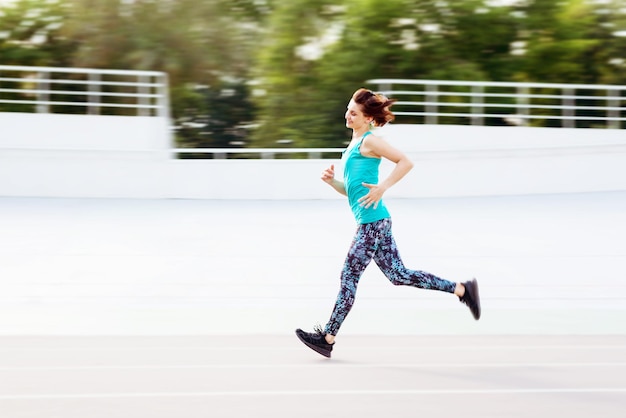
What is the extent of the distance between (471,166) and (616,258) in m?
6.29

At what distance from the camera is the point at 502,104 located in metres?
19.6

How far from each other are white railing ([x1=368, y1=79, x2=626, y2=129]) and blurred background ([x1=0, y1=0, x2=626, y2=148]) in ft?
1.99

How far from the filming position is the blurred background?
20.3m

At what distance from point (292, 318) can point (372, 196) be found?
6.47ft

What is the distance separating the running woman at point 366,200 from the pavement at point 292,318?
1.17ft

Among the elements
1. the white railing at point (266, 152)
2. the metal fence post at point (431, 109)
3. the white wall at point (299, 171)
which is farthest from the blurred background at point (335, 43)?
the white wall at point (299, 171)

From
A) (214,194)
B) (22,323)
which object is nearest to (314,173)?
(214,194)

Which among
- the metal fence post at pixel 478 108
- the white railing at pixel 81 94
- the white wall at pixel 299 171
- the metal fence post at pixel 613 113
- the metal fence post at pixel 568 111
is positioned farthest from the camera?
the metal fence post at pixel 613 113

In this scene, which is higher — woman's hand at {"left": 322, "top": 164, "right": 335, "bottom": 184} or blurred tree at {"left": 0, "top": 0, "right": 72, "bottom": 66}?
woman's hand at {"left": 322, "top": 164, "right": 335, "bottom": 184}

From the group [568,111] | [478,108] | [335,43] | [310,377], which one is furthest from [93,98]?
[310,377]

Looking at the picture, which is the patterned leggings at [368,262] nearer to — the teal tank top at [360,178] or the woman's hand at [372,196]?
the teal tank top at [360,178]

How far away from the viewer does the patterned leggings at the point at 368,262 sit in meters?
6.58

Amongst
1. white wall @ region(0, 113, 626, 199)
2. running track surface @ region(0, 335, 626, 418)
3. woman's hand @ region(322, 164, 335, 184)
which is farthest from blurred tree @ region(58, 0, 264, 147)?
woman's hand @ region(322, 164, 335, 184)

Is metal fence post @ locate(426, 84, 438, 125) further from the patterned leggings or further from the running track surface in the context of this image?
the patterned leggings
